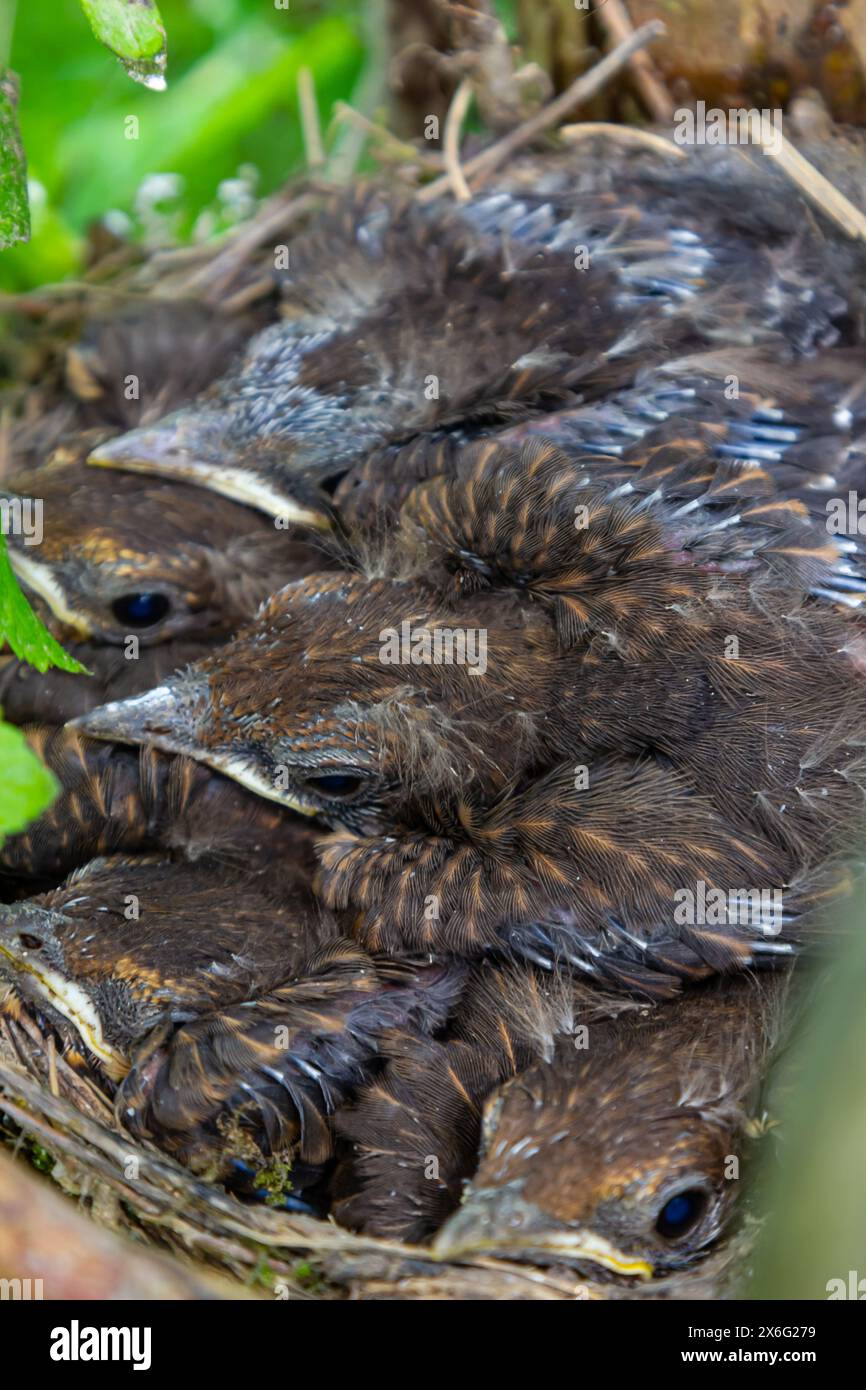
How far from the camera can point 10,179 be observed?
152cm

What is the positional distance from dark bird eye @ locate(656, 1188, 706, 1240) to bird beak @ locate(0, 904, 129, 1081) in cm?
80

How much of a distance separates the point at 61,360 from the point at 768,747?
5.83 feet

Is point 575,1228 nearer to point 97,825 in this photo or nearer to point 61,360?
point 97,825

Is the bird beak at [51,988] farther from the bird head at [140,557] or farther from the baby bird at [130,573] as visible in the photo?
the bird head at [140,557]

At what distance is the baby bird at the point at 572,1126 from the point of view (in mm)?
1651

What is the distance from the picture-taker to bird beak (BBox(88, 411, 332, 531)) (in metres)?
2.31

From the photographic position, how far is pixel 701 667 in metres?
1.85

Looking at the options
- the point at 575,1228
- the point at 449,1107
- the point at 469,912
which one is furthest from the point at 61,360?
the point at 575,1228

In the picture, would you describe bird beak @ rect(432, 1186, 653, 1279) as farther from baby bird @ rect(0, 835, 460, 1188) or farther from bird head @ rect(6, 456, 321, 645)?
bird head @ rect(6, 456, 321, 645)

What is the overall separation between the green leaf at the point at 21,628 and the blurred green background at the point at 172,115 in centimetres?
162

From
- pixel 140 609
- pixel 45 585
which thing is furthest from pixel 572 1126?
pixel 45 585

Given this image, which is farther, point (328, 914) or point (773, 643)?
point (328, 914)

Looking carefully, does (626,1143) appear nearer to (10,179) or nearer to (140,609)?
(140,609)
